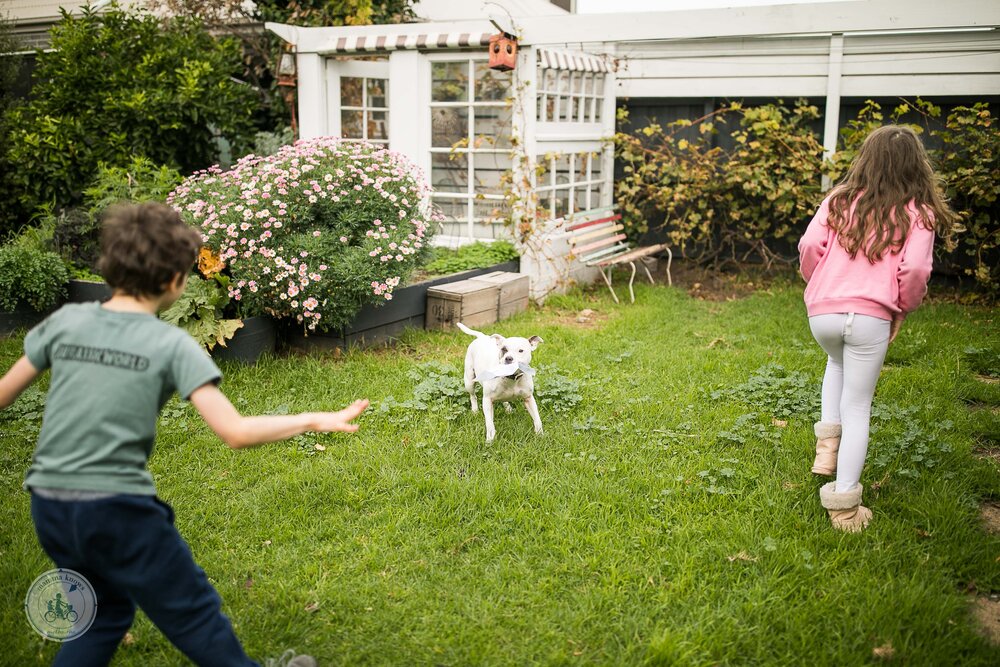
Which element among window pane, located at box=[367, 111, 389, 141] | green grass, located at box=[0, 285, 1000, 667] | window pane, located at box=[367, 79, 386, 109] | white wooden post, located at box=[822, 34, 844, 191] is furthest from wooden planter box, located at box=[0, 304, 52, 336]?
white wooden post, located at box=[822, 34, 844, 191]

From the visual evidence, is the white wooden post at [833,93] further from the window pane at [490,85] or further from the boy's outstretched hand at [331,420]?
the boy's outstretched hand at [331,420]

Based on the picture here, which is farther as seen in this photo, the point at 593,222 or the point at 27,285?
the point at 593,222

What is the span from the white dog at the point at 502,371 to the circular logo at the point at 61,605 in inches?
87.7

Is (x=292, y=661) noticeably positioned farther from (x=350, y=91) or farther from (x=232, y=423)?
(x=350, y=91)

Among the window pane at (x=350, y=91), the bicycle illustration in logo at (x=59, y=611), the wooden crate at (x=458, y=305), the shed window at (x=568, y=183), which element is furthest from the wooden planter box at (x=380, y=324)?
the bicycle illustration in logo at (x=59, y=611)

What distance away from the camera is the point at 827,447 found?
403 cm

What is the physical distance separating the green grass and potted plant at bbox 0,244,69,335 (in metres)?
1.72

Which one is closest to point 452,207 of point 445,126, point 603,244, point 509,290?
point 445,126

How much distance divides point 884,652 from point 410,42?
7.34 metres

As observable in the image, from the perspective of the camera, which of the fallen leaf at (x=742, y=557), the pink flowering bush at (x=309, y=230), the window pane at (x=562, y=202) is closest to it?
the fallen leaf at (x=742, y=557)

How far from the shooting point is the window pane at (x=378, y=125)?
955 centimetres

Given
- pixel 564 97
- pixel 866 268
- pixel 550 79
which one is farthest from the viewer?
pixel 564 97

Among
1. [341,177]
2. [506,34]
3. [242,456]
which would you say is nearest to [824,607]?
[242,456]

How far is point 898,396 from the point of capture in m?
5.33
